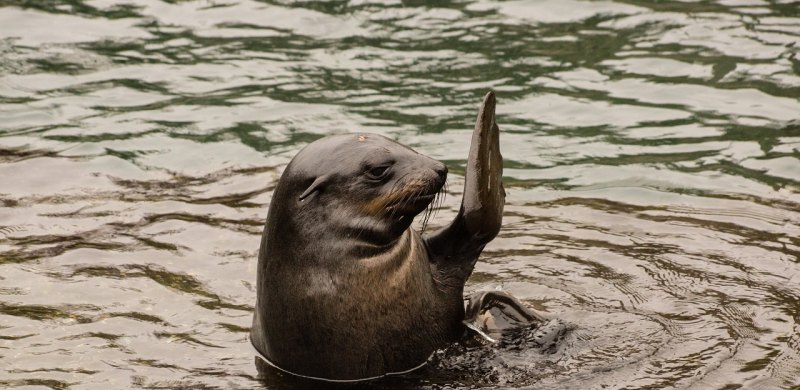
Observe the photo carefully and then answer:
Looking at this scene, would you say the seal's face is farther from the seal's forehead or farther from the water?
the water

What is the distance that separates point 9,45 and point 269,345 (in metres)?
7.50

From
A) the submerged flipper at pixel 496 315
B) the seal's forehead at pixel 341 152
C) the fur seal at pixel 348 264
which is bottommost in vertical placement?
the submerged flipper at pixel 496 315

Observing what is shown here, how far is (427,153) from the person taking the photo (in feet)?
32.6

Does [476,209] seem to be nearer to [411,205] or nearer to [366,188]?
[411,205]

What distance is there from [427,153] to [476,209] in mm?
3821

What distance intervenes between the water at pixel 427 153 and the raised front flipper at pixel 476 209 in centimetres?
64

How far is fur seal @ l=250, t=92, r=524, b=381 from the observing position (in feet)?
19.0

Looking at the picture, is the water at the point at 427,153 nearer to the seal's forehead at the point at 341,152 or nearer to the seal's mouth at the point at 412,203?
the seal's mouth at the point at 412,203

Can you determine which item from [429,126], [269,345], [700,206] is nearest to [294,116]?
[429,126]

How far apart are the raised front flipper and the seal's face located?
31cm

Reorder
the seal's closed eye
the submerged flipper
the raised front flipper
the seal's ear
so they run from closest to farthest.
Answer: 1. the seal's ear
2. the seal's closed eye
3. the raised front flipper
4. the submerged flipper

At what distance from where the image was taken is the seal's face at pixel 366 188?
5.77m

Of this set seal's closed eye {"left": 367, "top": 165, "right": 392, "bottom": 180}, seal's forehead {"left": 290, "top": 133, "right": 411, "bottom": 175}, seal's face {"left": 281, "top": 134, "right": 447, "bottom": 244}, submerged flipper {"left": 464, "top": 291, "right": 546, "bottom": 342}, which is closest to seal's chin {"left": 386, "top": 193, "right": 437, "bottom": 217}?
seal's face {"left": 281, "top": 134, "right": 447, "bottom": 244}

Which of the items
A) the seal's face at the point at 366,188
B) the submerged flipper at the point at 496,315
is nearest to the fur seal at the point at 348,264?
the seal's face at the point at 366,188
